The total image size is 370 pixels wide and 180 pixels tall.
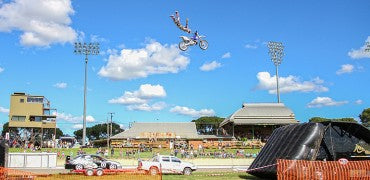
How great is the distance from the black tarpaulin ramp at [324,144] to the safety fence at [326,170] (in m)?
1.12

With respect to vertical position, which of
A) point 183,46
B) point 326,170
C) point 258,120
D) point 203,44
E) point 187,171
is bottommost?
point 187,171

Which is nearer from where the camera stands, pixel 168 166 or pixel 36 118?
pixel 168 166

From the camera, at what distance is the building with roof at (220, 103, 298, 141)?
76.4 m

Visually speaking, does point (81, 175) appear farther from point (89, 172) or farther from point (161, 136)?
point (161, 136)

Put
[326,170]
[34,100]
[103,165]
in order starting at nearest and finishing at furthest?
[326,170], [103,165], [34,100]

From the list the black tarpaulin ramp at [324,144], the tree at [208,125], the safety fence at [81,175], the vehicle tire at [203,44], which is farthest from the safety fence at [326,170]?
the tree at [208,125]

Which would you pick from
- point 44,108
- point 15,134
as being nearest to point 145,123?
point 44,108

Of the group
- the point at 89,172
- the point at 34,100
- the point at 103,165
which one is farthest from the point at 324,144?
the point at 34,100

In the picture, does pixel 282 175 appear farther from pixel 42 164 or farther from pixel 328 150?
pixel 42 164

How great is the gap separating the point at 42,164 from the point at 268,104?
59.4 meters

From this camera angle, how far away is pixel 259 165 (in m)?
20.3

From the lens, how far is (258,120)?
77.6 meters

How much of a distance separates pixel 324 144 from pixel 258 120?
194 ft

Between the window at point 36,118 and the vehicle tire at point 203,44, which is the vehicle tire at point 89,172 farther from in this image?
the window at point 36,118
